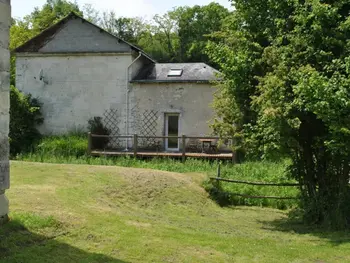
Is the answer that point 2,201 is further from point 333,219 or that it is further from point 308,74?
point 333,219

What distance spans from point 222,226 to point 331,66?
422 centimetres

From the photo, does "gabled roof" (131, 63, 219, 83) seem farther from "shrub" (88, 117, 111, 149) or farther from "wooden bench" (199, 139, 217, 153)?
"wooden bench" (199, 139, 217, 153)

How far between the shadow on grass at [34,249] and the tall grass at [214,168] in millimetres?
7132

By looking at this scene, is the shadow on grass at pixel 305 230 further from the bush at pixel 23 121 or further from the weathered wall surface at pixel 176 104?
the bush at pixel 23 121

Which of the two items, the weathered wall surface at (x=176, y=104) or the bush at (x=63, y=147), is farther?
the weathered wall surface at (x=176, y=104)

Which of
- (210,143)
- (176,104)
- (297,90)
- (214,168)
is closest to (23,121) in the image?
(176,104)

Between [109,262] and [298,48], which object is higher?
[298,48]

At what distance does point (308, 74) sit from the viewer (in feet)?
30.4

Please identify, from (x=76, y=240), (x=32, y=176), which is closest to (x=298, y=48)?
(x=76, y=240)

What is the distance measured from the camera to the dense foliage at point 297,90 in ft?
29.6

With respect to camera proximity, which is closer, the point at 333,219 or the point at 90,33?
the point at 333,219

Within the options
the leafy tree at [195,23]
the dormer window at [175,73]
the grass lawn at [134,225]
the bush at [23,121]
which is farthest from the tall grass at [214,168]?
the leafy tree at [195,23]

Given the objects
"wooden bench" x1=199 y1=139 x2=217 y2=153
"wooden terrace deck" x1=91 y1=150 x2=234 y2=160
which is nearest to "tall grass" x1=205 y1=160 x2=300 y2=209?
"wooden terrace deck" x1=91 y1=150 x2=234 y2=160

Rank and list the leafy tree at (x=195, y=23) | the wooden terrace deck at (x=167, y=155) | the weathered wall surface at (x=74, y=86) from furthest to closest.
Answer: the leafy tree at (x=195, y=23)
the weathered wall surface at (x=74, y=86)
the wooden terrace deck at (x=167, y=155)
